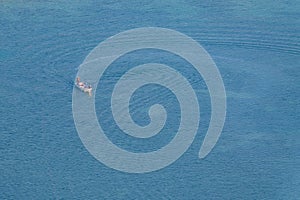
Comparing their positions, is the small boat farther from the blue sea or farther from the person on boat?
the blue sea

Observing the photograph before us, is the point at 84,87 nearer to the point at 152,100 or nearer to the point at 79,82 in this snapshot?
the point at 79,82

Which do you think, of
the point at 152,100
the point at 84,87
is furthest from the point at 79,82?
the point at 152,100

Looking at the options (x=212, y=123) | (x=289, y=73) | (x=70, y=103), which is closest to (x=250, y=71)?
(x=289, y=73)

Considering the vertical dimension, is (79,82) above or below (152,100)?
above

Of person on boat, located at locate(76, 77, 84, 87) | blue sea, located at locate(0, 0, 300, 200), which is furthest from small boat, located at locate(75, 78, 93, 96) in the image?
blue sea, located at locate(0, 0, 300, 200)

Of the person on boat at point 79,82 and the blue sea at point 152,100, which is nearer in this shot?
the blue sea at point 152,100

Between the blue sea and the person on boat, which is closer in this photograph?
the blue sea

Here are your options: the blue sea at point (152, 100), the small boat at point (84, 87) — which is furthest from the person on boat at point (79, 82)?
the blue sea at point (152, 100)

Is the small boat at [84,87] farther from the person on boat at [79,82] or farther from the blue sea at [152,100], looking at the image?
the blue sea at [152,100]

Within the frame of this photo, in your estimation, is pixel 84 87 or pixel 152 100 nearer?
pixel 152 100

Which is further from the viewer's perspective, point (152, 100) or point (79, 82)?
point (79, 82)
